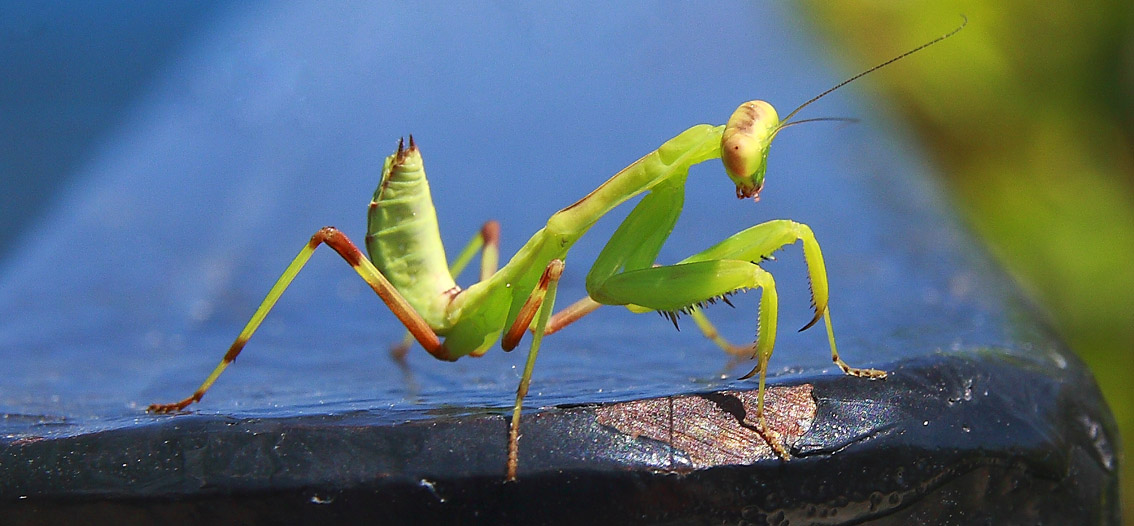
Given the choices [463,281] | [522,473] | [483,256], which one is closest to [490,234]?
[483,256]

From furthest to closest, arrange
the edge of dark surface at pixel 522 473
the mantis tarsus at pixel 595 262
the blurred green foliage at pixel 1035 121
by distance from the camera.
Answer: the blurred green foliage at pixel 1035 121, the mantis tarsus at pixel 595 262, the edge of dark surface at pixel 522 473

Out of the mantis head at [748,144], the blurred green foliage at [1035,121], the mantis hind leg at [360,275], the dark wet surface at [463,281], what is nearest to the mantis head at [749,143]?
the mantis head at [748,144]

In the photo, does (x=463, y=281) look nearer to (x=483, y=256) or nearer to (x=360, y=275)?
(x=483, y=256)

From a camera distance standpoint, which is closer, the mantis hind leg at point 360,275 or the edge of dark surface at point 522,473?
the edge of dark surface at point 522,473

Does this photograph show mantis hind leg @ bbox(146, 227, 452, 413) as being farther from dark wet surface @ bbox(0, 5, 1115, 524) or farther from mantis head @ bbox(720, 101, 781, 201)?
mantis head @ bbox(720, 101, 781, 201)

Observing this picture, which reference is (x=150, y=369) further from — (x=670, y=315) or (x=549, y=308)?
(x=670, y=315)

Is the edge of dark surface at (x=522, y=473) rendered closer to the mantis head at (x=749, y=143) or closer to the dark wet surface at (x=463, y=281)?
the dark wet surface at (x=463, y=281)
